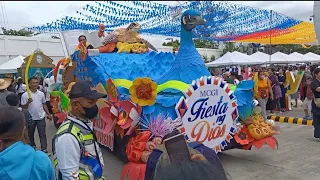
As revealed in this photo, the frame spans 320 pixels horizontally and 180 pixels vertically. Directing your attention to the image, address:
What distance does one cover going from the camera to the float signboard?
4.66m

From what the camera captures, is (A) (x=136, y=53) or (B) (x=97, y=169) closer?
(B) (x=97, y=169)

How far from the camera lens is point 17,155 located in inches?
76.0

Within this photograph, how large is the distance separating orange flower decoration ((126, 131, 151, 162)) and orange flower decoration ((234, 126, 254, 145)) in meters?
1.57

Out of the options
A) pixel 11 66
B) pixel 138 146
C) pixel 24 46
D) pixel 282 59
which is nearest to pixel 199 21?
pixel 138 146

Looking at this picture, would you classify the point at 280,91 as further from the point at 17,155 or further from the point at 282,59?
the point at 17,155

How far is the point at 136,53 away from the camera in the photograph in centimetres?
691

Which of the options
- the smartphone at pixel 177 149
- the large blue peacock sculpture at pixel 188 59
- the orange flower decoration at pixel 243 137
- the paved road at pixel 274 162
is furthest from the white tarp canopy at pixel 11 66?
the smartphone at pixel 177 149

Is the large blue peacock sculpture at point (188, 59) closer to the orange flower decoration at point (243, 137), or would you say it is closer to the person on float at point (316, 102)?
the orange flower decoration at point (243, 137)

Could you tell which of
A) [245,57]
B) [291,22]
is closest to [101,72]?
[291,22]

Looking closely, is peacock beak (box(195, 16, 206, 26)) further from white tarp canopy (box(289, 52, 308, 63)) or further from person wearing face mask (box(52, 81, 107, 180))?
white tarp canopy (box(289, 52, 308, 63))

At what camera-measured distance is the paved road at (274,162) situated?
491cm

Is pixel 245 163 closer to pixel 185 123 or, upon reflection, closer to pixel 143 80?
pixel 185 123

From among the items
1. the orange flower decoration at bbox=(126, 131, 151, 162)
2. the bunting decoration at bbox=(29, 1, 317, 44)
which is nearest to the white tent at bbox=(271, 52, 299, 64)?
the bunting decoration at bbox=(29, 1, 317, 44)

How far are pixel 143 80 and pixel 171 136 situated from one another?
11.2 feet
